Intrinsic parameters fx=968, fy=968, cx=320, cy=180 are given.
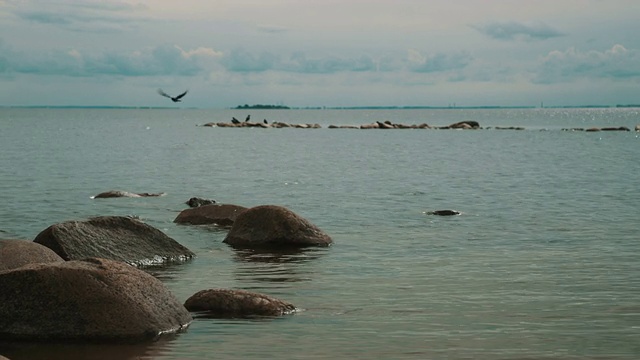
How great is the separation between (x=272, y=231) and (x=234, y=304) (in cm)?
792

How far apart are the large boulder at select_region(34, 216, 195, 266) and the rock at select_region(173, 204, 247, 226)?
20.1 ft

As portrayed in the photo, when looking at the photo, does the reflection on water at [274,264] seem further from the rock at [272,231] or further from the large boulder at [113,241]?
the large boulder at [113,241]

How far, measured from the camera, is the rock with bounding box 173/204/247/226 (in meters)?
27.5

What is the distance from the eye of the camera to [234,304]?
15352 mm

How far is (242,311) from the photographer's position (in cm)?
1527

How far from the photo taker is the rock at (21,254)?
640 inches

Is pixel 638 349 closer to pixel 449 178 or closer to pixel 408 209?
pixel 408 209

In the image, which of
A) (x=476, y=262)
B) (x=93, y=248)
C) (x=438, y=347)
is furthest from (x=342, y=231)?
(x=438, y=347)

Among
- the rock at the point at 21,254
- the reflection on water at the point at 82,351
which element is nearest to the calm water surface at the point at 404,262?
the reflection on water at the point at 82,351

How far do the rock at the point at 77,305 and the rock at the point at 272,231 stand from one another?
9405mm

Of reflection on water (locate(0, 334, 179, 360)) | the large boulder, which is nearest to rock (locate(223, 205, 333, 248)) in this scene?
the large boulder

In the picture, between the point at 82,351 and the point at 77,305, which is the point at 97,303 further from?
the point at 82,351

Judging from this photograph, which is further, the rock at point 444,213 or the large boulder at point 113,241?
the rock at point 444,213

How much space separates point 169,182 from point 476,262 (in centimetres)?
2916
